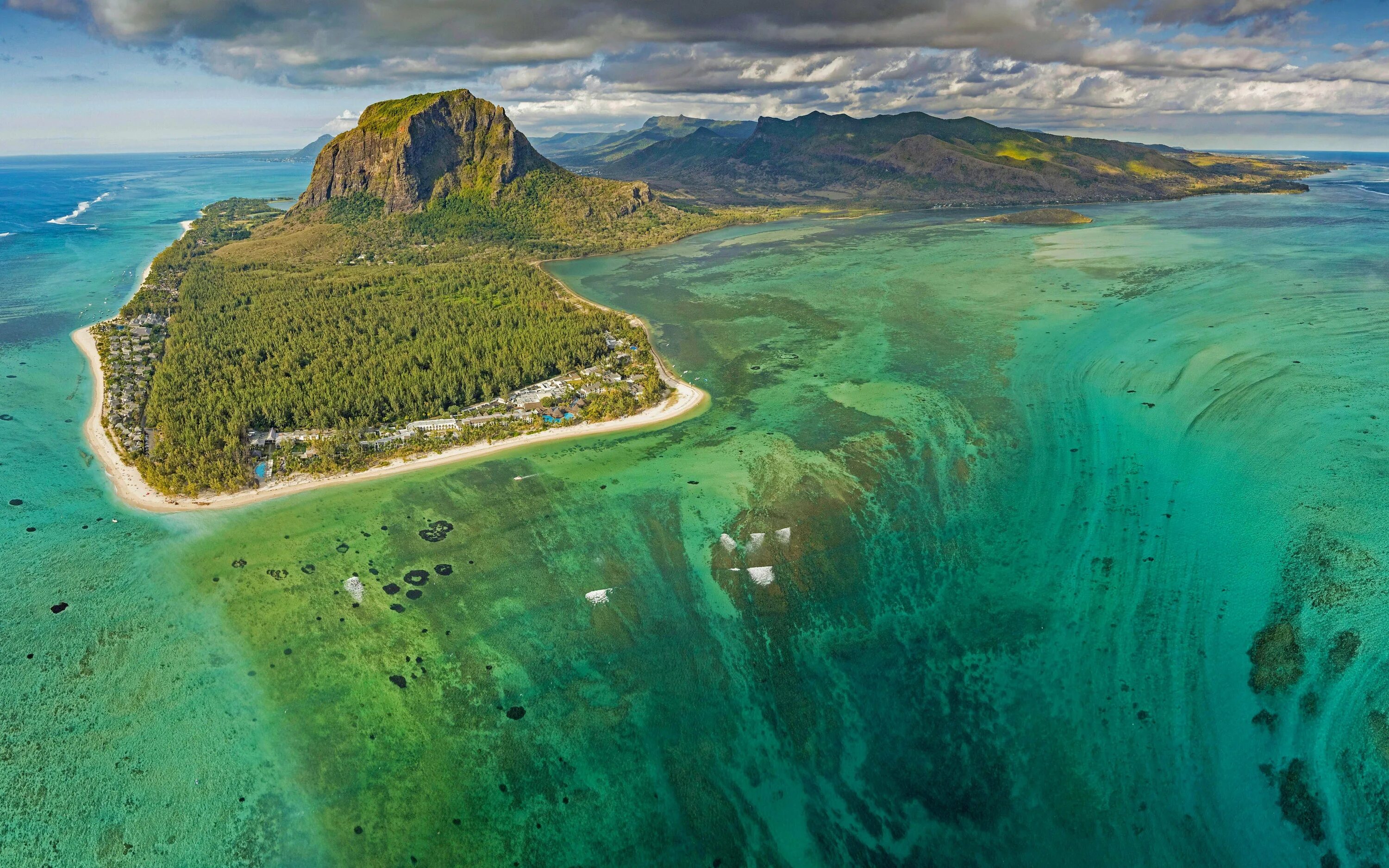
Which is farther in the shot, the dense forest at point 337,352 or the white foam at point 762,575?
the dense forest at point 337,352

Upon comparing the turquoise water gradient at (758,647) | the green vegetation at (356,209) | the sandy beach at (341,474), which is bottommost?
the turquoise water gradient at (758,647)

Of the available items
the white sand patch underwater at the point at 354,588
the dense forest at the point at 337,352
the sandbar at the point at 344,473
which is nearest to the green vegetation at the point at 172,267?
the dense forest at the point at 337,352

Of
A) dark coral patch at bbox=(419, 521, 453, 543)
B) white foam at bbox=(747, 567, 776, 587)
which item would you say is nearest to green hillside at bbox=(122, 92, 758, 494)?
dark coral patch at bbox=(419, 521, 453, 543)

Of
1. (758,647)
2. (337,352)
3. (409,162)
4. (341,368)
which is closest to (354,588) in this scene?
(758,647)

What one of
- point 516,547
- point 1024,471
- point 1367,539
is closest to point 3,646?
point 516,547

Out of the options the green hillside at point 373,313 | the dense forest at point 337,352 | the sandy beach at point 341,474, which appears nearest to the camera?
the sandy beach at point 341,474

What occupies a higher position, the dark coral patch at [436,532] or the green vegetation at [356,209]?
the green vegetation at [356,209]

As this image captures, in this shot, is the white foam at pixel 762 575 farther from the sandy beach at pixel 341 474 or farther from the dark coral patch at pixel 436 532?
the sandy beach at pixel 341 474

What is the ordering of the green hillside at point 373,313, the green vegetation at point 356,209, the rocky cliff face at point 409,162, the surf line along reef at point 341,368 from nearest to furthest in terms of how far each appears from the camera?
the surf line along reef at point 341,368 → the green hillside at point 373,313 → the green vegetation at point 356,209 → the rocky cliff face at point 409,162

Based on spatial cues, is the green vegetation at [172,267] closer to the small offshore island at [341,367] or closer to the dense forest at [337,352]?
the small offshore island at [341,367]
